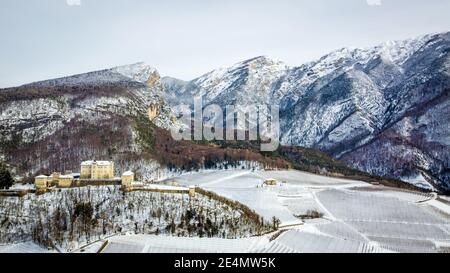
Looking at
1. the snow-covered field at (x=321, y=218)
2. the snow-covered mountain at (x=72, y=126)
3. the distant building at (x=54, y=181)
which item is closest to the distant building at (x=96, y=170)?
the distant building at (x=54, y=181)

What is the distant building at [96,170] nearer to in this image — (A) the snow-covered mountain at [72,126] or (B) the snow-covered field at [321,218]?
(B) the snow-covered field at [321,218]

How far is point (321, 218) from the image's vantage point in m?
73.4

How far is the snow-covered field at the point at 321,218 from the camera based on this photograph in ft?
170

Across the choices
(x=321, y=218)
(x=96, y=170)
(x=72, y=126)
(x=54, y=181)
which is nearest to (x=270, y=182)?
(x=321, y=218)

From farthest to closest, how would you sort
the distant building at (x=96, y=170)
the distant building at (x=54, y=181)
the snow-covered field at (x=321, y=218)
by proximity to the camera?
the distant building at (x=96, y=170)
the distant building at (x=54, y=181)
the snow-covered field at (x=321, y=218)

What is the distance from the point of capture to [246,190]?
91000 mm

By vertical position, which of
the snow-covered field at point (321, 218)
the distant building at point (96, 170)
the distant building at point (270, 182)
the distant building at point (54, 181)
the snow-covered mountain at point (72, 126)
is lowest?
the snow-covered field at point (321, 218)

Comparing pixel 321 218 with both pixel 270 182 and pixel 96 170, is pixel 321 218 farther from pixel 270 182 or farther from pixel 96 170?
pixel 96 170

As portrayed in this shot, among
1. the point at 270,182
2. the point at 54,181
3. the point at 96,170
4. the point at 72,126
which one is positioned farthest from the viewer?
the point at 72,126

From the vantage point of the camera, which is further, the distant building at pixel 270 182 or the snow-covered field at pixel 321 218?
the distant building at pixel 270 182

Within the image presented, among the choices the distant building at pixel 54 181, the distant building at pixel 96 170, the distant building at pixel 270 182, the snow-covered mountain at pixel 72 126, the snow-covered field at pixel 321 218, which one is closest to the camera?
the snow-covered field at pixel 321 218

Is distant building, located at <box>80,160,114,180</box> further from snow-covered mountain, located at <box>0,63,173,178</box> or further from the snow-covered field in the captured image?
snow-covered mountain, located at <box>0,63,173,178</box>

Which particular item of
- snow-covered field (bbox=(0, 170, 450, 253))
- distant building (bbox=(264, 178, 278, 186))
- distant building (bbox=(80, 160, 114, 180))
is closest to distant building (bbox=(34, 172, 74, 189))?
distant building (bbox=(80, 160, 114, 180))
